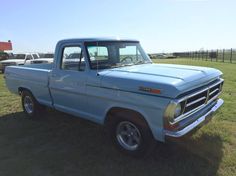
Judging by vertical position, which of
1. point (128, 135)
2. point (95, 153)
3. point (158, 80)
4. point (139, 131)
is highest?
point (158, 80)

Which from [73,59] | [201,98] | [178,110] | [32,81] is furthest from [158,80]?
[32,81]

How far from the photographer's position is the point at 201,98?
405 cm

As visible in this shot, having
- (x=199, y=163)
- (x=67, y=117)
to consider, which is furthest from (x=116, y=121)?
(x=67, y=117)

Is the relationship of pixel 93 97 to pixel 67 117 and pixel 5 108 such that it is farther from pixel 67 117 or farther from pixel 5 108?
pixel 5 108

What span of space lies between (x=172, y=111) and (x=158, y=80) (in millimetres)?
518

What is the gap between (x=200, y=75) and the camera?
13.1 feet

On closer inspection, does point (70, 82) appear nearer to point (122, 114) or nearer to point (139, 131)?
point (122, 114)

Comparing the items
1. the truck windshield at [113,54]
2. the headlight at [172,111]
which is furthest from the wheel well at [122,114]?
the truck windshield at [113,54]

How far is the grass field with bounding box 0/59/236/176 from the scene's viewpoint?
379 cm

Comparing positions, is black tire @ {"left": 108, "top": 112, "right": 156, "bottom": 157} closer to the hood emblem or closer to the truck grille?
the hood emblem

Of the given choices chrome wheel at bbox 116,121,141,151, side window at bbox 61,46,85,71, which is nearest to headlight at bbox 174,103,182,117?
chrome wheel at bbox 116,121,141,151

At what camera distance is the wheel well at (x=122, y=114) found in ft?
12.5

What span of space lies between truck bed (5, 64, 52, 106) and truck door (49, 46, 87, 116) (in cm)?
29

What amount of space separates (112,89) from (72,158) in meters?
1.38
